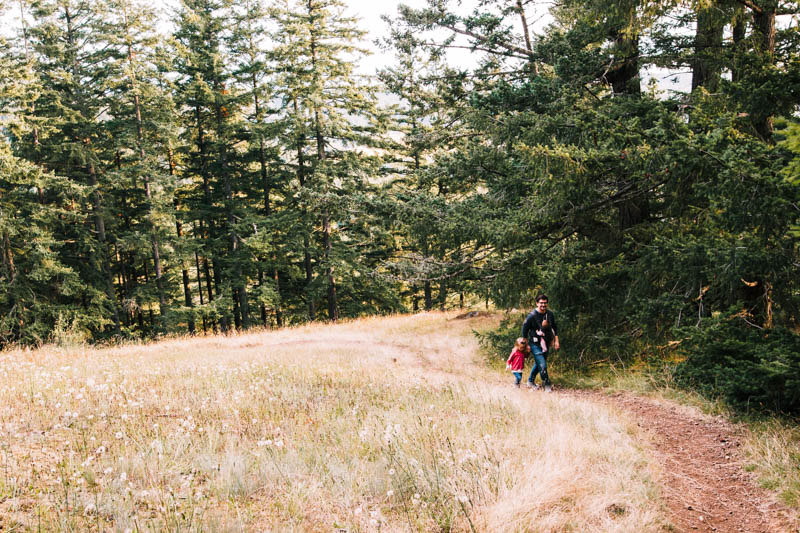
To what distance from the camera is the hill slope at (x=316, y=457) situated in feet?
11.3

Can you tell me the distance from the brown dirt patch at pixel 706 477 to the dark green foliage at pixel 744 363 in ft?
1.71

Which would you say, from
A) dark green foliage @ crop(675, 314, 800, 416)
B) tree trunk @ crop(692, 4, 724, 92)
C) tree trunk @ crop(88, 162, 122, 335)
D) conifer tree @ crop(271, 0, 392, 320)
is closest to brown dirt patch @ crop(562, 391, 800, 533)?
dark green foliage @ crop(675, 314, 800, 416)

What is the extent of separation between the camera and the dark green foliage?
5328 mm

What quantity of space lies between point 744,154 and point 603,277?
5045 mm

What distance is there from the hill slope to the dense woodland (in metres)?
2.75

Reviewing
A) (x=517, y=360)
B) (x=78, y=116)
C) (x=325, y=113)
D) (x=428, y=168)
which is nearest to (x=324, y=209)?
(x=325, y=113)

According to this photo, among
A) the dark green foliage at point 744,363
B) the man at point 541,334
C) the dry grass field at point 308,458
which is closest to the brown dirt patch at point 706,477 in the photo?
the dry grass field at point 308,458

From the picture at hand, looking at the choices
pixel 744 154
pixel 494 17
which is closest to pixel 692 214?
pixel 744 154

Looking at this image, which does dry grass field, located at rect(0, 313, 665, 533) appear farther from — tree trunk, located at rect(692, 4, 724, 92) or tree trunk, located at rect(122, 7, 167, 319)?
tree trunk, located at rect(122, 7, 167, 319)

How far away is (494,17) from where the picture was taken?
11000 mm

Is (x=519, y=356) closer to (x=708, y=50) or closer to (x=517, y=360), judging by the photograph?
(x=517, y=360)

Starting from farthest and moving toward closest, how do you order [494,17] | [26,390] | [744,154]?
1. [494,17]
2. [26,390]
3. [744,154]

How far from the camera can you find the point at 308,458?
456 cm

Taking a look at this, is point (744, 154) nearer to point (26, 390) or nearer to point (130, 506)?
point (130, 506)
